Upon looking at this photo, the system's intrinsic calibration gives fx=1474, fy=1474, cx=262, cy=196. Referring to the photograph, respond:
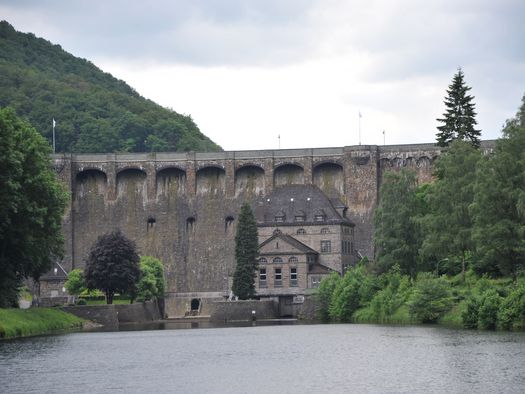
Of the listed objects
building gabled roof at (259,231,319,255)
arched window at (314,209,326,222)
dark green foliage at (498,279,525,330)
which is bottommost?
dark green foliage at (498,279,525,330)

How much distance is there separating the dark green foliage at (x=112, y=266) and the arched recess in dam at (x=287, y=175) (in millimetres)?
38766

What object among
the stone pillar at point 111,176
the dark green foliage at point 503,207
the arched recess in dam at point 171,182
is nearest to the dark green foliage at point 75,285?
the stone pillar at point 111,176

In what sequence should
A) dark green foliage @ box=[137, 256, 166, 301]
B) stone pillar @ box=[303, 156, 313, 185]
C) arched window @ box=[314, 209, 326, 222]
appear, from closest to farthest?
1. dark green foliage @ box=[137, 256, 166, 301]
2. arched window @ box=[314, 209, 326, 222]
3. stone pillar @ box=[303, 156, 313, 185]

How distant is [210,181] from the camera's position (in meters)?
167

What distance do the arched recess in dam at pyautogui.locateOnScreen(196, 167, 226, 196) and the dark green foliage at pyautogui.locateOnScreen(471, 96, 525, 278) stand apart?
78179 mm

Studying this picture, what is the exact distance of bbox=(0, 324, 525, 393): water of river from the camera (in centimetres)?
5484

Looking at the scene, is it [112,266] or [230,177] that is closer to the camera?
[112,266]

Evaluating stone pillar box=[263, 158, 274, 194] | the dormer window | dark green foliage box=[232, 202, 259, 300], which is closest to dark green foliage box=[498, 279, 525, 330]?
dark green foliage box=[232, 202, 259, 300]

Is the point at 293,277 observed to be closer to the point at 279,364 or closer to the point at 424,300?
the point at 424,300

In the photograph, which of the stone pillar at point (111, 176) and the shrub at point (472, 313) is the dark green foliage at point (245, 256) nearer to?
the stone pillar at point (111, 176)

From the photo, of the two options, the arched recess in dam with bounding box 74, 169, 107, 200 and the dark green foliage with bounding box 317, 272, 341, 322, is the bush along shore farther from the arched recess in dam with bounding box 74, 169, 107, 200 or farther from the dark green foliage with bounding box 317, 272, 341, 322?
the arched recess in dam with bounding box 74, 169, 107, 200

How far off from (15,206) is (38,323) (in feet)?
33.0

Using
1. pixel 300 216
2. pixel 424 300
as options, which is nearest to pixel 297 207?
pixel 300 216

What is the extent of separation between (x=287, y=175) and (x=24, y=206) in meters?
76.4
